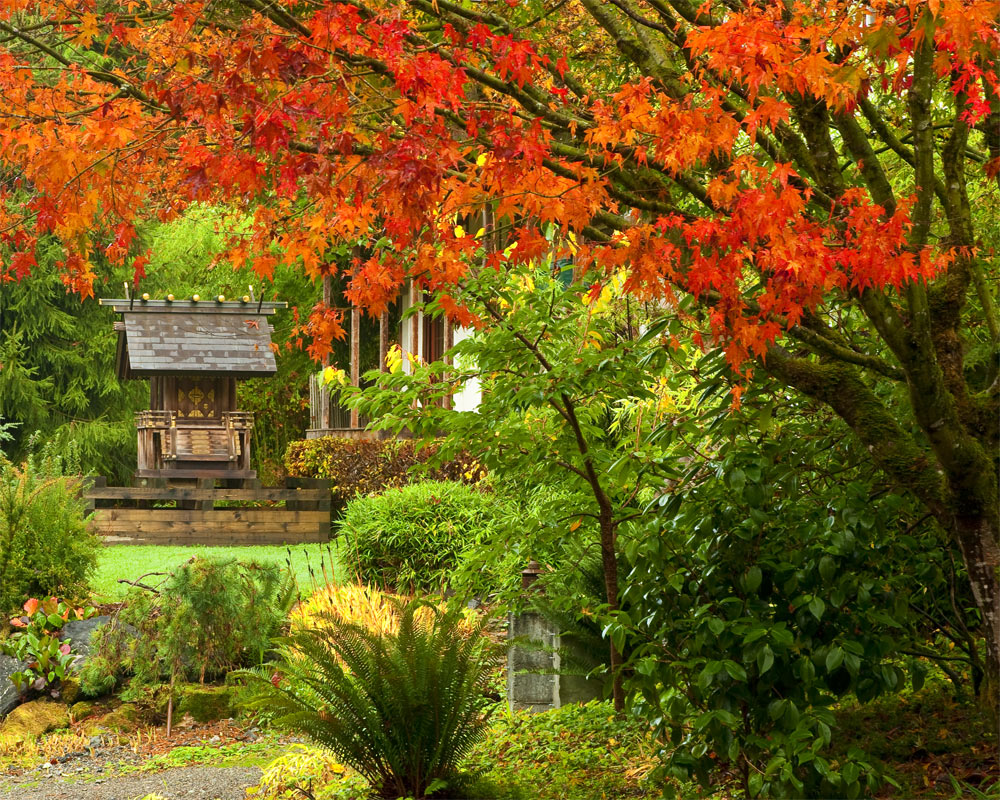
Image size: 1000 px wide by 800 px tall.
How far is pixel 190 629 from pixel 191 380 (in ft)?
32.3

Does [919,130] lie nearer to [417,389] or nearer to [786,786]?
[786,786]

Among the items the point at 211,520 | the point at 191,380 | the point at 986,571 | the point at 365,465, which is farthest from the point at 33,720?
the point at 191,380

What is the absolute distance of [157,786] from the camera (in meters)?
5.89

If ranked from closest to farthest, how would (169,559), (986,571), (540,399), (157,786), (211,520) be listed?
(986,571), (540,399), (157,786), (169,559), (211,520)

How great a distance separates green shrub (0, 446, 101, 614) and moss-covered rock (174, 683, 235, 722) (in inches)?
76.4

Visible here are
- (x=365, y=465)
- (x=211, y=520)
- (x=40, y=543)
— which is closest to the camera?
(x=40, y=543)

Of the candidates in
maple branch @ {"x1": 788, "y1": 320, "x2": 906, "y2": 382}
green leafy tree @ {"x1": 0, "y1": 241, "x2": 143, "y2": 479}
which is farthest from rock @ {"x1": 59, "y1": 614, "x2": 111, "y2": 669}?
green leafy tree @ {"x1": 0, "y1": 241, "x2": 143, "y2": 479}

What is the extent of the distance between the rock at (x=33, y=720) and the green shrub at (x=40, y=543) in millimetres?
1266

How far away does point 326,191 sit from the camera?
132 inches

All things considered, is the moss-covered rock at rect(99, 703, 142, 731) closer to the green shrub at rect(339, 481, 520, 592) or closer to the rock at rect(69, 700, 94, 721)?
the rock at rect(69, 700, 94, 721)

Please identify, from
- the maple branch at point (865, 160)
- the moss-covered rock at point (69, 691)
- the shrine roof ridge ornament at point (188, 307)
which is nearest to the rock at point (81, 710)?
the moss-covered rock at point (69, 691)

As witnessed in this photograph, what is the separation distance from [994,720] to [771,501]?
106 centimetres

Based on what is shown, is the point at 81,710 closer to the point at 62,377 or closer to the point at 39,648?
the point at 39,648

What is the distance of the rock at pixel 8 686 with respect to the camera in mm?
7414
